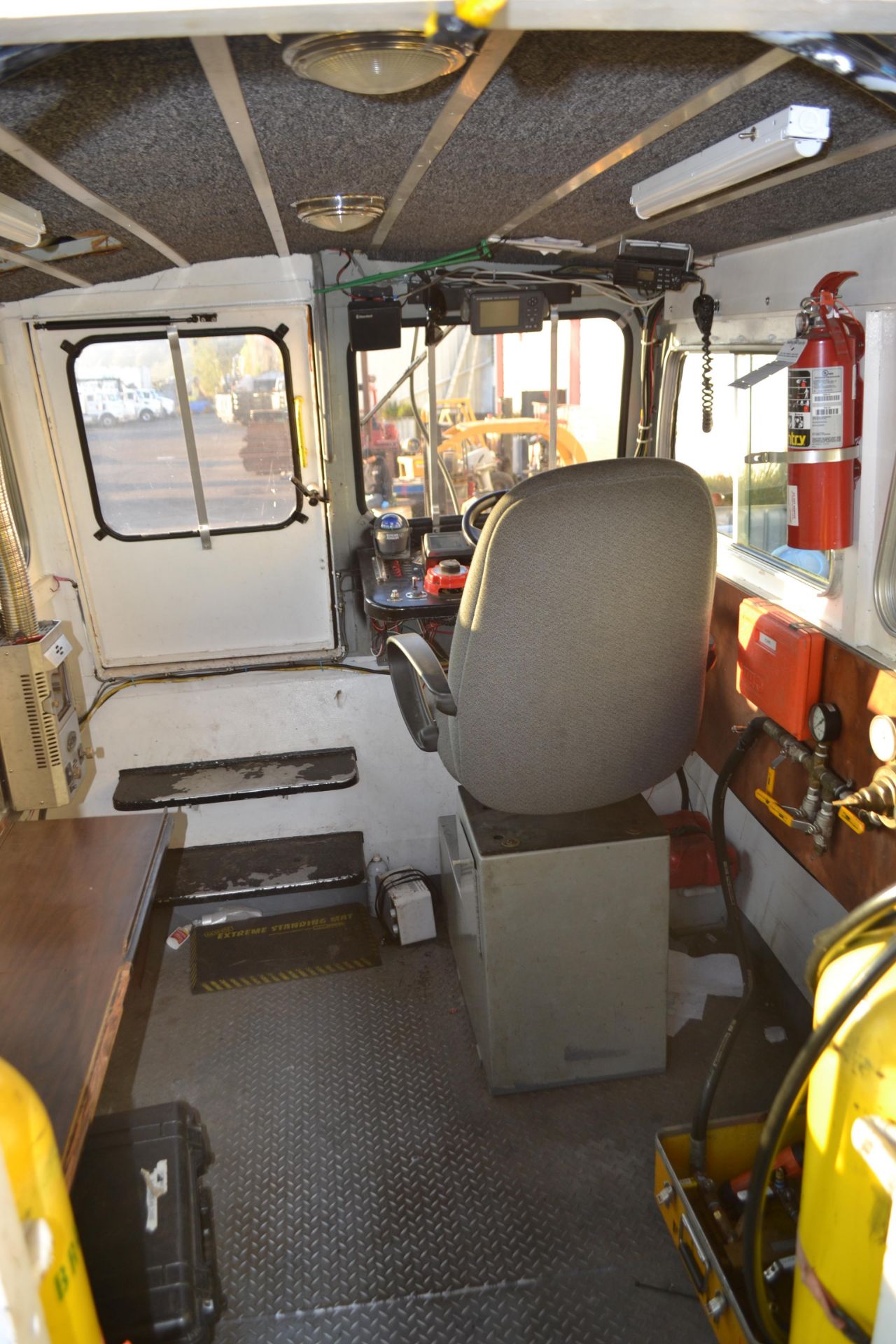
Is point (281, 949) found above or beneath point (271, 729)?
beneath

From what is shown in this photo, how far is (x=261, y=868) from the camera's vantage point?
3.62 meters

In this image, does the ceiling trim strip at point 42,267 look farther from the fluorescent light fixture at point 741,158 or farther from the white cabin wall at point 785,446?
the white cabin wall at point 785,446

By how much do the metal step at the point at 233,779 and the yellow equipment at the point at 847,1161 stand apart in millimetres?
2379

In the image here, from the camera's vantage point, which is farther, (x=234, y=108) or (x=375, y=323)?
(x=375, y=323)

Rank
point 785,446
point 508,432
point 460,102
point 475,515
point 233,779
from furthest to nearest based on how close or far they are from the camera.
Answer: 1. point 508,432
2. point 233,779
3. point 475,515
4. point 785,446
5. point 460,102

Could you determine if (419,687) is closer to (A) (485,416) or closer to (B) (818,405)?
(B) (818,405)

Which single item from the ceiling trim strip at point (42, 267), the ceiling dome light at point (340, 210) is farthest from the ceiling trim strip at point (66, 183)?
the ceiling dome light at point (340, 210)

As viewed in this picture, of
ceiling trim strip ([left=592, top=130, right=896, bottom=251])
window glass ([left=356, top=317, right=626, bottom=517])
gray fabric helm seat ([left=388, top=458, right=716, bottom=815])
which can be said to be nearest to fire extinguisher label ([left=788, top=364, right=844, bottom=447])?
gray fabric helm seat ([left=388, top=458, right=716, bottom=815])

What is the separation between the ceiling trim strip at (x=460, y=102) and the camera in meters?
1.15

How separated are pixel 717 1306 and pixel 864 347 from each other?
2047 mm

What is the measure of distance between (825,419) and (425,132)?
1087mm

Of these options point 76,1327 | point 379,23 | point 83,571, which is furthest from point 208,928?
point 379,23

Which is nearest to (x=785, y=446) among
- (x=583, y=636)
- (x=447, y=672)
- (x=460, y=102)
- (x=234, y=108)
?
(x=583, y=636)

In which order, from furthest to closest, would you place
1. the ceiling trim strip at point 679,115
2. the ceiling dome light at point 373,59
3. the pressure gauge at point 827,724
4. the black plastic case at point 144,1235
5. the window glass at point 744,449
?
the window glass at point 744,449 < the pressure gauge at point 827,724 < the black plastic case at point 144,1235 < the ceiling trim strip at point 679,115 < the ceiling dome light at point 373,59
